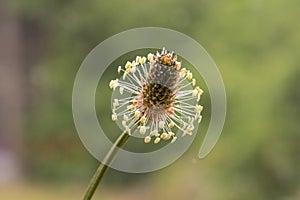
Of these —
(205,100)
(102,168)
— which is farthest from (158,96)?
(205,100)

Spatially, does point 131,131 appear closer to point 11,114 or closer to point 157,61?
point 157,61

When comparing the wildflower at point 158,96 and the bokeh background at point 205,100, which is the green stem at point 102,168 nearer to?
the wildflower at point 158,96

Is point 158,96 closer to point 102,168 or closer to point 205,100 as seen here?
point 102,168

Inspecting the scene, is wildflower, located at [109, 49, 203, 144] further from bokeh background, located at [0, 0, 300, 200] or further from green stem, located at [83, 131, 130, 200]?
bokeh background, located at [0, 0, 300, 200]

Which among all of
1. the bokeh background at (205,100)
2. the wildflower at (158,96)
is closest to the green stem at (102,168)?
the wildflower at (158,96)

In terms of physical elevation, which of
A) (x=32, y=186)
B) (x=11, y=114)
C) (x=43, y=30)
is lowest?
(x=32, y=186)

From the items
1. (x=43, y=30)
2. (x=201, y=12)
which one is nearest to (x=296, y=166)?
(x=201, y=12)
